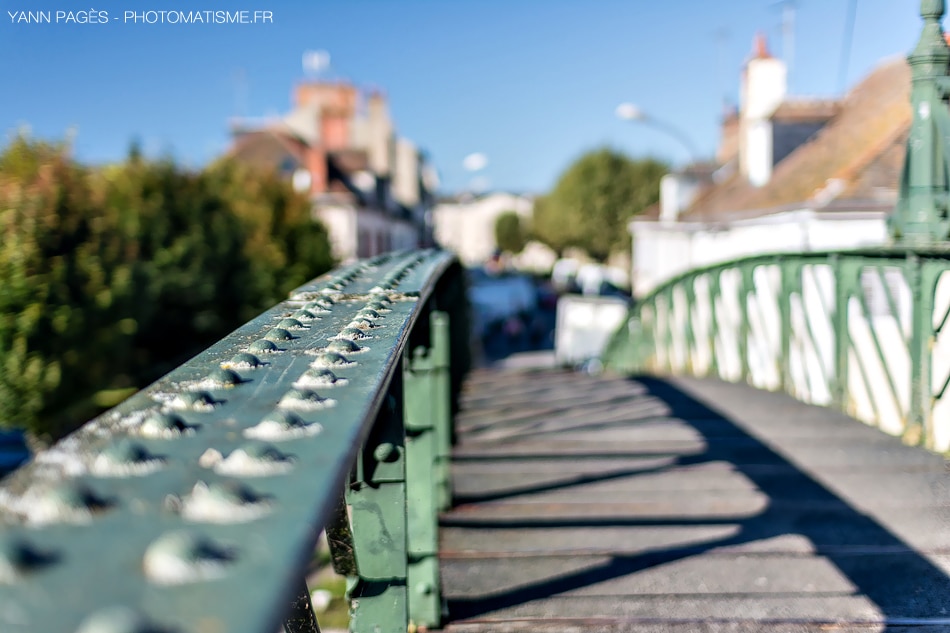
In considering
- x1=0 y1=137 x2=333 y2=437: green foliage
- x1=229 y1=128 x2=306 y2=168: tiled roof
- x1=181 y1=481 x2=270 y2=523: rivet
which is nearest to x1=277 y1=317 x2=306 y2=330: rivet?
x1=181 y1=481 x2=270 y2=523: rivet

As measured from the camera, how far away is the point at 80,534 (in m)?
1.00

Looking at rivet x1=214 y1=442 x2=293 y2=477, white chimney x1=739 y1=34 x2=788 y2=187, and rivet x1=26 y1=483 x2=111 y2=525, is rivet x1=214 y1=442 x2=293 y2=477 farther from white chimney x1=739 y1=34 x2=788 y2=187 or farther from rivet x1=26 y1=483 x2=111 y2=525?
white chimney x1=739 y1=34 x2=788 y2=187

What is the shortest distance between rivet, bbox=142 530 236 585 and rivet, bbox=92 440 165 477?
203mm

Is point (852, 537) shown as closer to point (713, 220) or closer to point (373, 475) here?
point (373, 475)

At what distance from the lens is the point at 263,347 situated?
189cm

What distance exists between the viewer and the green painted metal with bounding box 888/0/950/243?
493 cm

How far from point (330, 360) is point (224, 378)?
0.20m

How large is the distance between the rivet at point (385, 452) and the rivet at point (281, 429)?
1142mm

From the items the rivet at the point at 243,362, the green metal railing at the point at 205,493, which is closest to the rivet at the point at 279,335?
the green metal railing at the point at 205,493

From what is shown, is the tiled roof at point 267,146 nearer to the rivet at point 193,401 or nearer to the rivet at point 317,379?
the rivet at point 317,379

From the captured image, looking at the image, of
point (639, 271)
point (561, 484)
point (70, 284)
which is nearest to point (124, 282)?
point (70, 284)

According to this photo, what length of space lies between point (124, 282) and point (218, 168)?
11038mm

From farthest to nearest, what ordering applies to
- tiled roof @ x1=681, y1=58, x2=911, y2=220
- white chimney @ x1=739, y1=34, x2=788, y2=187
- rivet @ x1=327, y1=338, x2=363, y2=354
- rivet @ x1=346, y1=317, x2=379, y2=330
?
1. white chimney @ x1=739, y1=34, x2=788, y2=187
2. tiled roof @ x1=681, y1=58, x2=911, y2=220
3. rivet @ x1=346, y1=317, x2=379, y2=330
4. rivet @ x1=327, y1=338, x2=363, y2=354

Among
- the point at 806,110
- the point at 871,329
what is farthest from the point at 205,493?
the point at 806,110
